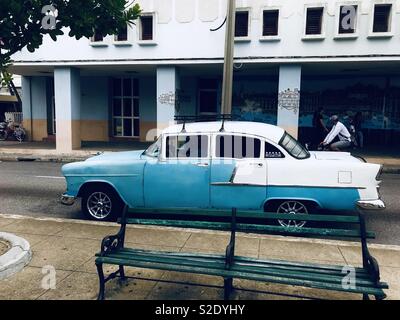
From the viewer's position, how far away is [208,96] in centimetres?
1936

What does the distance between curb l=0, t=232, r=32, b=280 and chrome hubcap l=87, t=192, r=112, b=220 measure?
5.33 ft

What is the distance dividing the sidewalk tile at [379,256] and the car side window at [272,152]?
5.48 feet

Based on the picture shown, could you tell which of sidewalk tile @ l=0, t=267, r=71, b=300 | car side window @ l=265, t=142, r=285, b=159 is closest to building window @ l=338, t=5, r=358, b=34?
car side window @ l=265, t=142, r=285, b=159

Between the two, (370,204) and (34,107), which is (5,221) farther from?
(34,107)

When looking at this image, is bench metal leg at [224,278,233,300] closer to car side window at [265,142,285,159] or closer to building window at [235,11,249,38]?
car side window at [265,142,285,159]

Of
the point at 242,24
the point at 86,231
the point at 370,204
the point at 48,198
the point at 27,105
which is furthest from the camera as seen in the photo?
the point at 27,105

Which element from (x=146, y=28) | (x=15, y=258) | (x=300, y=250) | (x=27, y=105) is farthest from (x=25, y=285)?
(x=27, y=105)

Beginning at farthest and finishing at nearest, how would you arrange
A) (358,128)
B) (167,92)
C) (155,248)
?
(358,128)
(167,92)
(155,248)

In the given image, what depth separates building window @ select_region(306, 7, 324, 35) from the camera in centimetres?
1396

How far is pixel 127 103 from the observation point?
796 inches

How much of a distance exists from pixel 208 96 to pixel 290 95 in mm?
5936

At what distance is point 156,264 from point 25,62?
51.7 feet

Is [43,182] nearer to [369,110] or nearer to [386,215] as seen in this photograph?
[386,215]

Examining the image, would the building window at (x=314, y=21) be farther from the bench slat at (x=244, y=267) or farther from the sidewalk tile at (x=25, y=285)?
the sidewalk tile at (x=25, y=285)
